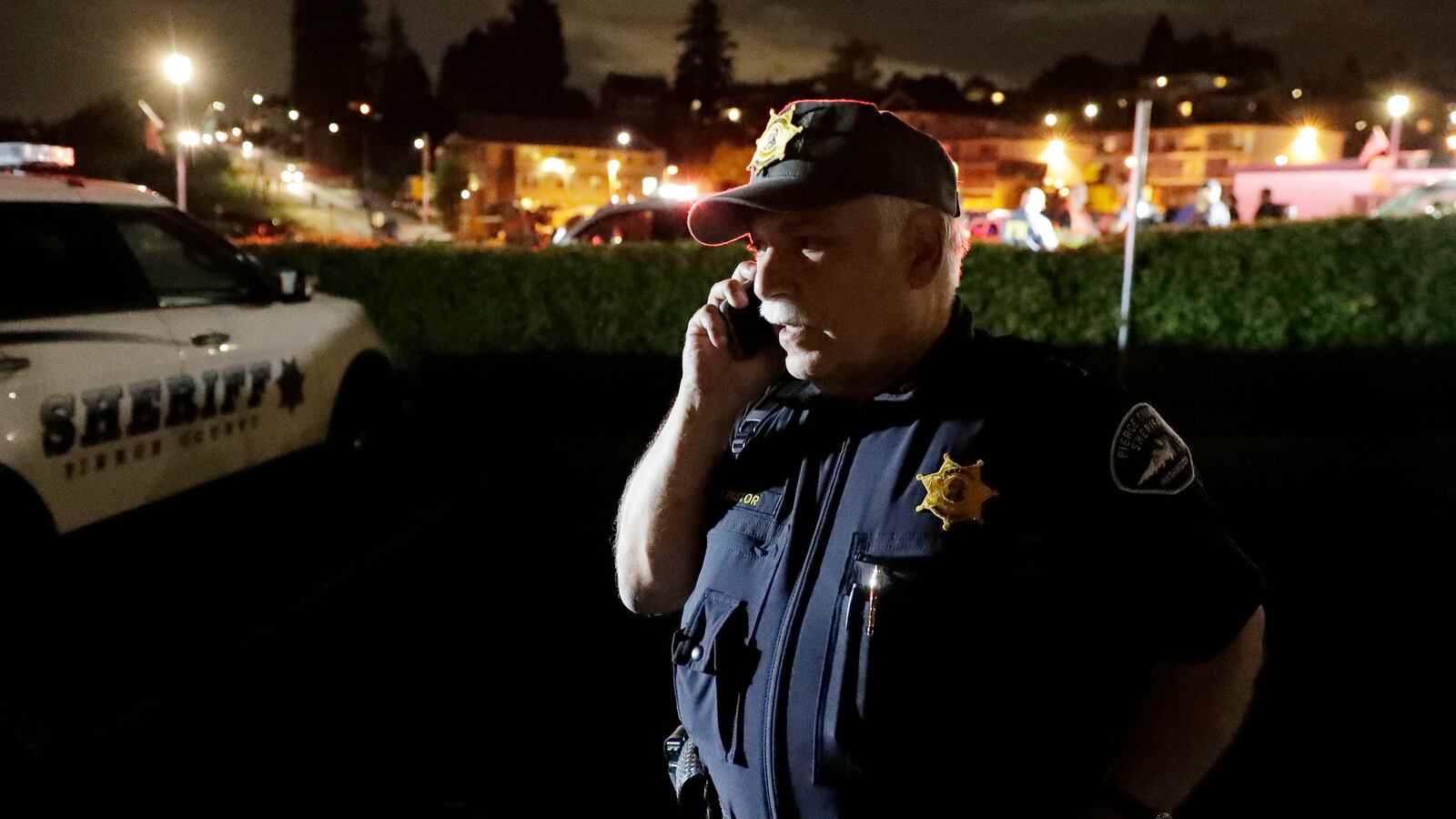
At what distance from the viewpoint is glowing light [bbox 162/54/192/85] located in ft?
50.4

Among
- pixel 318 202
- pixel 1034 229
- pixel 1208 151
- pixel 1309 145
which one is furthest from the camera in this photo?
pixel 1208 151

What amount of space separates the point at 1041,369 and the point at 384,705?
3457 millimetres

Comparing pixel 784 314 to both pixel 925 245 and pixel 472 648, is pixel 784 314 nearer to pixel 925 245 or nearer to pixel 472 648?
pixel 925 245

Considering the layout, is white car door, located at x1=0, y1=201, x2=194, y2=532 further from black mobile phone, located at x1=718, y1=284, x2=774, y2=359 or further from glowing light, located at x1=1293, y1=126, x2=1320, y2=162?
glowing light, located at x1=1293, y1=126, x2=1320, y2=162

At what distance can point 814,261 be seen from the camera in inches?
68.4

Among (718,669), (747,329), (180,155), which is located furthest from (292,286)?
(180,155)

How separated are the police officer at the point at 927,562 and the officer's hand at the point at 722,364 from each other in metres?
0.02

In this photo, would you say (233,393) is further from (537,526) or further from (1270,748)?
(1270,748)

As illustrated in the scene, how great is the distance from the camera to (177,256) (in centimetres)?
643

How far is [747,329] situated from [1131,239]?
29.4ft

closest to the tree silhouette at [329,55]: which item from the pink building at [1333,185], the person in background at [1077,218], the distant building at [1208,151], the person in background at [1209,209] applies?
the distant building at [1208,151]

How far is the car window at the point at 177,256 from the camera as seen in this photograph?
228 inches

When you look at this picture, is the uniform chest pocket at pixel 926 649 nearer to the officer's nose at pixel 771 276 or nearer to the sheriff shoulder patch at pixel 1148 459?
the sheriff shoulder patch at pixel 1148 459

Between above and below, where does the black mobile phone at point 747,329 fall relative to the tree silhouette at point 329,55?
below
